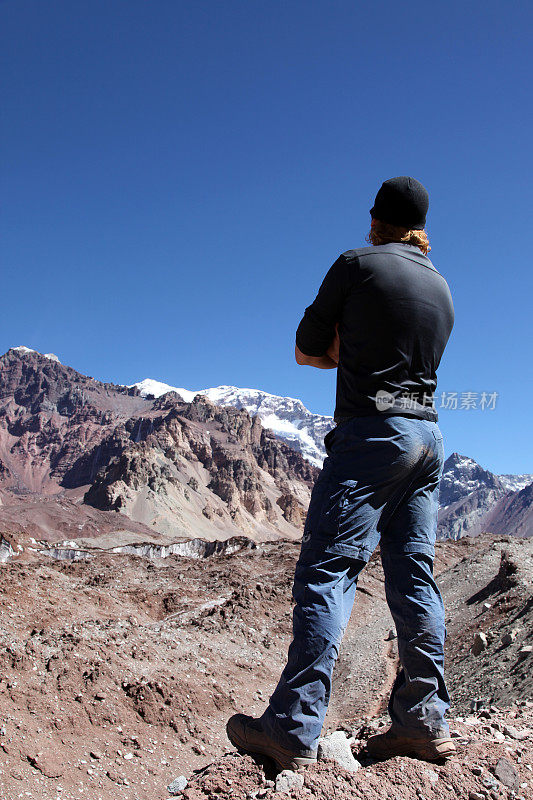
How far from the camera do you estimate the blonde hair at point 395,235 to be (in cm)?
281

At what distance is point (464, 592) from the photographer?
1501 cm

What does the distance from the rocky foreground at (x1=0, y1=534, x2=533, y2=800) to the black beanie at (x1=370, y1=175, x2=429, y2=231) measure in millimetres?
2401

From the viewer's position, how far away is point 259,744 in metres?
2.41

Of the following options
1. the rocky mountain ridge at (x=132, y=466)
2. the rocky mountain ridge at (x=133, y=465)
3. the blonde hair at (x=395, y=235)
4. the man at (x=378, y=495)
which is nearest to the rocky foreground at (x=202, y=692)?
the man at (x=378, y=495)

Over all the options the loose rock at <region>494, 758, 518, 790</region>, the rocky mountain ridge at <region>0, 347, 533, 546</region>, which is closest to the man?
the loose rock at <region>494, 758, 518, 790</region>

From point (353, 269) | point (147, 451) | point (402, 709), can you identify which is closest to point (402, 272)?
point (353, 269)

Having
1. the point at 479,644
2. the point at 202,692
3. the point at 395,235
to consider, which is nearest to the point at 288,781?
the point at 395,235

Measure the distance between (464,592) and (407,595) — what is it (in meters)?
13.8

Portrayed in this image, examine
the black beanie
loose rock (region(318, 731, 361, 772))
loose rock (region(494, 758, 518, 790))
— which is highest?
the black beanie

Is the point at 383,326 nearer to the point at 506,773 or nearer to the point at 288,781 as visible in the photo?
the point at 288,781

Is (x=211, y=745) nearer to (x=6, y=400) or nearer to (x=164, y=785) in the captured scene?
(x=164, y=785)

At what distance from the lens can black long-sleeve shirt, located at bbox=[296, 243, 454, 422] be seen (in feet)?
8.30

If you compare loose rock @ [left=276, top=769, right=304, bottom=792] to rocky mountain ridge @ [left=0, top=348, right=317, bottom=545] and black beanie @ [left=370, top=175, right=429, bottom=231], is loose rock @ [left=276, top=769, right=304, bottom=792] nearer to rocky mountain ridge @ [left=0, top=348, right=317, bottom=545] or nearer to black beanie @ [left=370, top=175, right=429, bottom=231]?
black beanie @ [left=370, top=175, right=429, bottom=231]

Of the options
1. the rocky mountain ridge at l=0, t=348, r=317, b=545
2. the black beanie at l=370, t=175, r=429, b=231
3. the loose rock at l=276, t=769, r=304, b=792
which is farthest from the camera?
the rocky mountain ridge at l=0, t=348, r=317, b=545
